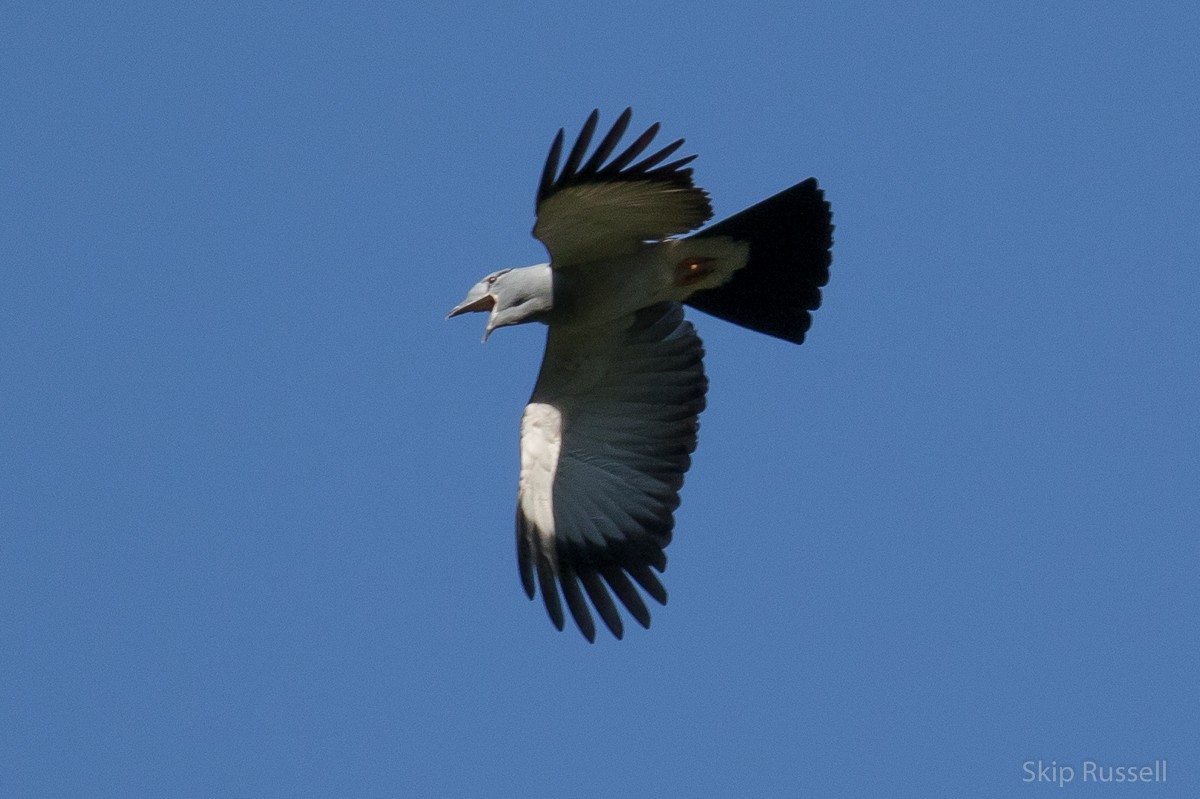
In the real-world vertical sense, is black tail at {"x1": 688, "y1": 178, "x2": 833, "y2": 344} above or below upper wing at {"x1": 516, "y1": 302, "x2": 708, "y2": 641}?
above

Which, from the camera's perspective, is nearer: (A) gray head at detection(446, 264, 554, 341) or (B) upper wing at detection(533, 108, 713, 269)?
(B) upper wing at detection(533, 108, 713, 269)

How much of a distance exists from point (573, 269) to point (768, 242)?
3.11ft

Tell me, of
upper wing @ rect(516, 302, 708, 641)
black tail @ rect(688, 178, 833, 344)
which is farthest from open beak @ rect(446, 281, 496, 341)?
black tail @ rect(688, 178, 833, 344)

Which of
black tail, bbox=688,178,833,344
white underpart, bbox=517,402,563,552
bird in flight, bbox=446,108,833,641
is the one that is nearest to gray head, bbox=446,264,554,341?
bird in flight, bbox=446,108,833,641

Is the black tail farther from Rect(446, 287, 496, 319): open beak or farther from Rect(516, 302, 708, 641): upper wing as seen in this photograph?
Rect(446, 287, 496, 319): open beak

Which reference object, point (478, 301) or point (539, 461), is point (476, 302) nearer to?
Answer: point (478, 301)

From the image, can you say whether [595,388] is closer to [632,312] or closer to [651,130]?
[632,312]

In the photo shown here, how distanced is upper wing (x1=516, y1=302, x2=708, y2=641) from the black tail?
32 cm

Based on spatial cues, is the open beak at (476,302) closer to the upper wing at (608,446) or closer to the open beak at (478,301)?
the open beak at (478,301)

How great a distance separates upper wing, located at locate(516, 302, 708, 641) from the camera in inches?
373

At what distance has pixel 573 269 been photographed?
9.41 m

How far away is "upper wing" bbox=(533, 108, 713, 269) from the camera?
8492 millimetres

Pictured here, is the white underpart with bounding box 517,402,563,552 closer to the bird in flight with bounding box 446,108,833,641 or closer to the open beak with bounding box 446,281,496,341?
the bird in flight with bounding box 446,108,833,641

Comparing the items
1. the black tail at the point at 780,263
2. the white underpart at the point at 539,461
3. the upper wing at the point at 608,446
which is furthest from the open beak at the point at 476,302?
the black tail at the point at 780,263
